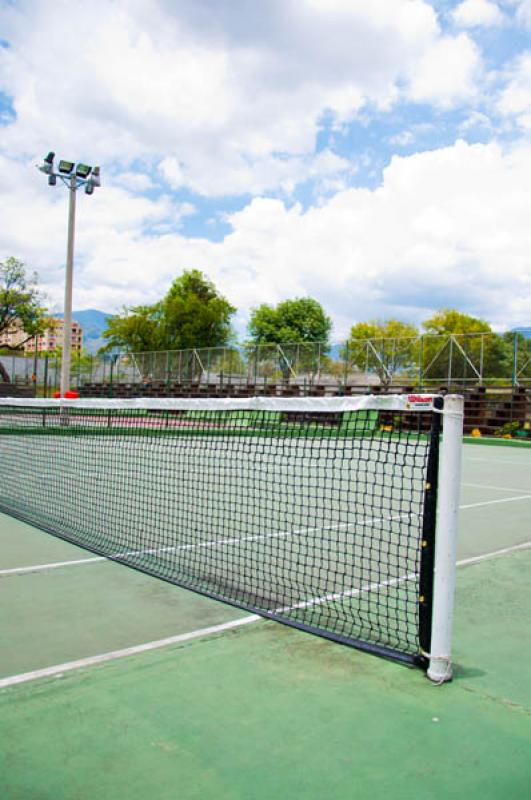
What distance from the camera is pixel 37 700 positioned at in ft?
10.4

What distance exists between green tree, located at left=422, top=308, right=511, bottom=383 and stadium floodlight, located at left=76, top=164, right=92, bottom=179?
48.9 feet

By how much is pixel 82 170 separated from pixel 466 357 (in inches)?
632

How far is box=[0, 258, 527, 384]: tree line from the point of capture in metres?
28.0

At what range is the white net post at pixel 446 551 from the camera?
11.2 feet

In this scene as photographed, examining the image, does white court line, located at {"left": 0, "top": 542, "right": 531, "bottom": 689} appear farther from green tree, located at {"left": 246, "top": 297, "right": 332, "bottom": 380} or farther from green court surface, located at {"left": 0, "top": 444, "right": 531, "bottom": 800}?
green tree, located at {"left": 246, "top": 297, "right": 332, "bottom": 380}

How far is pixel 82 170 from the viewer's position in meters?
20.8

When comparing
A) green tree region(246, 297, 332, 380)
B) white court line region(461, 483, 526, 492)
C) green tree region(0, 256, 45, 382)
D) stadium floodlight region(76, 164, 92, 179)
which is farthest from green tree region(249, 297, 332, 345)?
white court line region(461, 483, 526, 492)

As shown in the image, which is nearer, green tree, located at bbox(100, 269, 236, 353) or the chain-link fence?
the chain-link fence

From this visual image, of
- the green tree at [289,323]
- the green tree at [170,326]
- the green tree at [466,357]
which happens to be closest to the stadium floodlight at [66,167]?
the green tree at [466,357]

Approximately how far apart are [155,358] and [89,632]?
3615cm

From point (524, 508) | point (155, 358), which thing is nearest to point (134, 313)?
point (155, 358)

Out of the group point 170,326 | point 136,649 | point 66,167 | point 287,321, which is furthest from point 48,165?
point 287,321

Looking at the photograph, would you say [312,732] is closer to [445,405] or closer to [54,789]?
[54,789]

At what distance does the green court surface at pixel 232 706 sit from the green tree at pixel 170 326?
6221 centimetres
